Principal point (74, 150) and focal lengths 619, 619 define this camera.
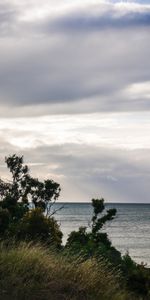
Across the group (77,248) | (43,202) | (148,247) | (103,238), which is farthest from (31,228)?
(148,247)

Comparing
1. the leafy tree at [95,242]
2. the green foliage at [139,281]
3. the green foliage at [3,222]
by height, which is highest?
the green foliage at [3,222]

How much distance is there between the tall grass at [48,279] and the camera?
13938 millimetres

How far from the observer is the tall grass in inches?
549

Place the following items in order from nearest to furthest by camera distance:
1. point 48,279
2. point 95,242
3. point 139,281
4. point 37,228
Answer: point 48,279, point 139,281, point 37,228, point 95,242

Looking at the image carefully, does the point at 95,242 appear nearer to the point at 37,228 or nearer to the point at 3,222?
the point at 37,228

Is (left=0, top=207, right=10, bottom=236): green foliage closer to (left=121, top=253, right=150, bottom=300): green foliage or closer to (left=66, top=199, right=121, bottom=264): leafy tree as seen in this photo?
(left=66, top=199, right=121, bottom=264): leafy tree

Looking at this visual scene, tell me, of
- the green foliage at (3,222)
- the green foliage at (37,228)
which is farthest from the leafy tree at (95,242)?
the green foliage at (3,222)

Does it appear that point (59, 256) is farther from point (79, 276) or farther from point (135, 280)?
point (135, 280)

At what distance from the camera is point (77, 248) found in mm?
21969

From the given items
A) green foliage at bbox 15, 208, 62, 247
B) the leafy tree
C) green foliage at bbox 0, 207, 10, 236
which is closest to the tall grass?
the leafy tree

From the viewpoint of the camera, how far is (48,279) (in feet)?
48.9

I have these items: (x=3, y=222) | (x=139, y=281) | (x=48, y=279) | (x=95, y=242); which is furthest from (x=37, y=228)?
(x=48, y=279)

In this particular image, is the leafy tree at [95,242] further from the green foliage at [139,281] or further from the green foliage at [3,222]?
the green foliage at [3,222]

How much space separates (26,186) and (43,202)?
185 cm
